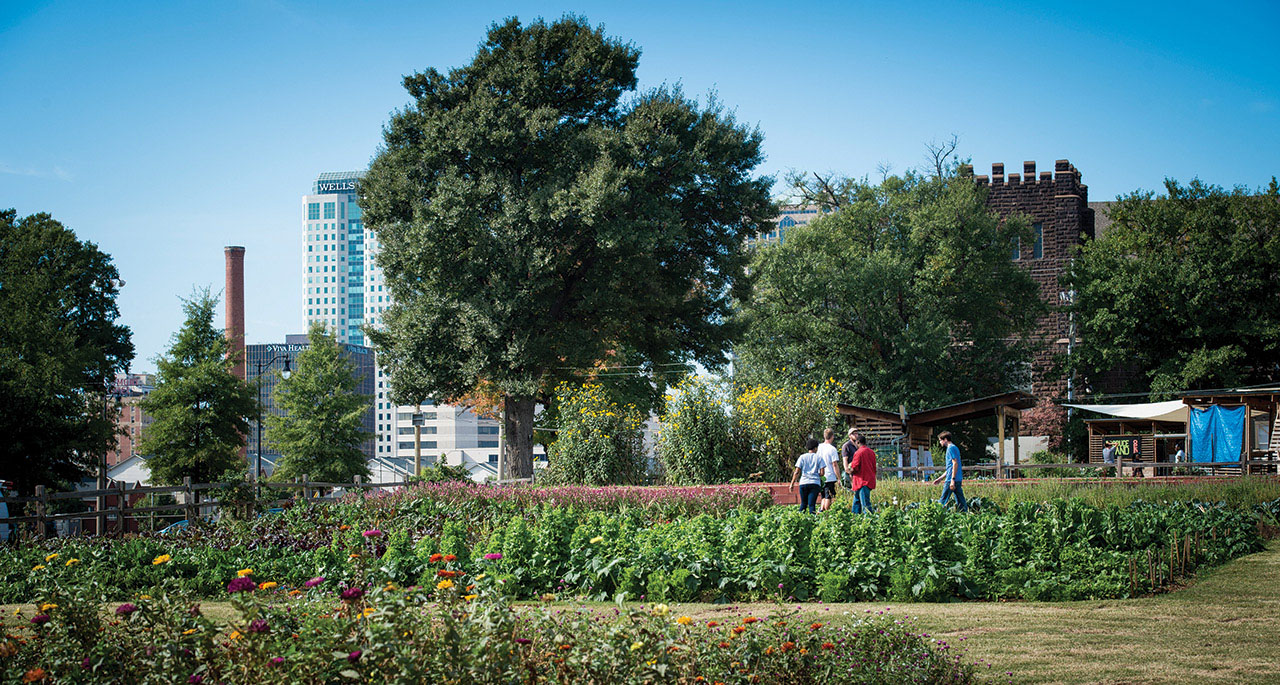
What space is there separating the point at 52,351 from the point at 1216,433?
34.9 metres

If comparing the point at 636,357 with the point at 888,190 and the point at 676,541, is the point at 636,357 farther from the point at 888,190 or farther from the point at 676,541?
the point at 676,541

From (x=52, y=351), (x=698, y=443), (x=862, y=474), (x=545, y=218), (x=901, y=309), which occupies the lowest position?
(x=862, y=474)

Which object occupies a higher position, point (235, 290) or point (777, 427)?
point (235, 290)

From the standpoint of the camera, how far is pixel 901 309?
39.5 m

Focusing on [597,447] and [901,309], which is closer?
[597,447]

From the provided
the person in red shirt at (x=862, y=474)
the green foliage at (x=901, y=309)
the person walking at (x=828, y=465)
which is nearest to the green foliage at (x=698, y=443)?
the person walking at (x=828, y=465)

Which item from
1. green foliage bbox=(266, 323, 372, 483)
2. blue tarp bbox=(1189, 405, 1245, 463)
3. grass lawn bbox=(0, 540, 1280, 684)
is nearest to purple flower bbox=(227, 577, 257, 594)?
grass lawn bbox=(0, 540, 1280, 684)

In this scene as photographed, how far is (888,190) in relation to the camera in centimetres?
4159

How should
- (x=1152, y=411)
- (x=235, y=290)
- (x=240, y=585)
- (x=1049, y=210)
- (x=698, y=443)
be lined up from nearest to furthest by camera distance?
(x=240, y=585), (x=698, y=443), (x=1152, y=411), (x=1049, y=210), (x=235, y=290)

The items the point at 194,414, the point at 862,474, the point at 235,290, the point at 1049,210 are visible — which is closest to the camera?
the point at 862,474

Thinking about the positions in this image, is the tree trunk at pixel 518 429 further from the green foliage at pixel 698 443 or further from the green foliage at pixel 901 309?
the green foliage at pixel 901 309

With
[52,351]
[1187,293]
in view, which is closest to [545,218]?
[52,351]

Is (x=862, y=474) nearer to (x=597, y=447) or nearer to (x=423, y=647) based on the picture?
(x=597, y=447)

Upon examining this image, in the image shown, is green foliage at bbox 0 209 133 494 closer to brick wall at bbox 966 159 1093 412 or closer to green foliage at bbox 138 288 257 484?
green foliage at bbox 138 288 257 484
